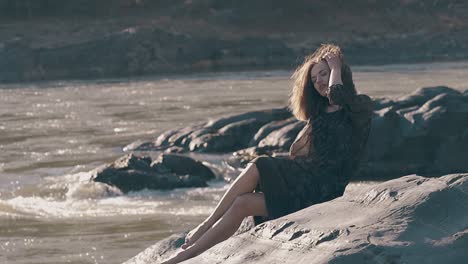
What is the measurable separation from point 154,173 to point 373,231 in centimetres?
1023

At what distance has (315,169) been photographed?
22.7 ft

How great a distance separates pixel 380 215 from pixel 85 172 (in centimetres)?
1145

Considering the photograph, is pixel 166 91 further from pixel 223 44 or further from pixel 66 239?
pixel 66 239

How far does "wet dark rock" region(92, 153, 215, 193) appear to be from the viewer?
15305 millimetres

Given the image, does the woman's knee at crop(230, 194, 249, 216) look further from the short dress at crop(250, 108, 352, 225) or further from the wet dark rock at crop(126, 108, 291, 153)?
the wet dark rock at crop(126, 108, 291, 153)

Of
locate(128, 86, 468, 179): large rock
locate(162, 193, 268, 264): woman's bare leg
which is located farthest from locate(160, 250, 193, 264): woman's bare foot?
locate(128, 86, 468, 179): large rock

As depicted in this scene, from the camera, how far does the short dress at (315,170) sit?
6758mm

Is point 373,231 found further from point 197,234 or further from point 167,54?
point 167,54

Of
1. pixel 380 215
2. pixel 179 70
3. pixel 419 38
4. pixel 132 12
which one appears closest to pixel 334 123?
pixel 380 215

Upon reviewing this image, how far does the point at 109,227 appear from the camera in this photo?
39.8 ft

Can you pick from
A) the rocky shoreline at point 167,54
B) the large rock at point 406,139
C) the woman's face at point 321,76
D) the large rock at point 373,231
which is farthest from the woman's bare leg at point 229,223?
the rocky shoreline at point 167,54

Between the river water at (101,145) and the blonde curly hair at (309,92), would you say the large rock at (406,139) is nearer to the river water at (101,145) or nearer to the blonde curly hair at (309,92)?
the river water at (101,145)

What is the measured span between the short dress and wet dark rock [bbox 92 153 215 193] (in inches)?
328

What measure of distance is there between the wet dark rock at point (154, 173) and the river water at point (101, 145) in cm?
21
